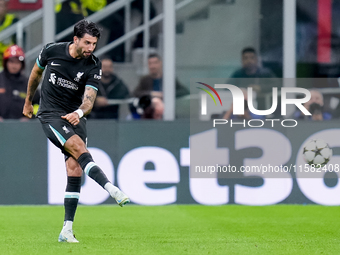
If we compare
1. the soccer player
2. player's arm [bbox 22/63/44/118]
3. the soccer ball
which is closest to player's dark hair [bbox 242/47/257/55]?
the soccer ball

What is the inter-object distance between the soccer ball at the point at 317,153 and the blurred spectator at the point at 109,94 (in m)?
2.53

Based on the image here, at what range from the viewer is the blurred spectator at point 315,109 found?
8.73 meters

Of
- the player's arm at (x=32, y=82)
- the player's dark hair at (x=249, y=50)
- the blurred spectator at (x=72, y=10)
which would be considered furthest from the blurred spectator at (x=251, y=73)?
the player's arm at (x=32, y=82)

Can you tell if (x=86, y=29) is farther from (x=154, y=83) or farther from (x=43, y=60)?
(x=154, y=83)

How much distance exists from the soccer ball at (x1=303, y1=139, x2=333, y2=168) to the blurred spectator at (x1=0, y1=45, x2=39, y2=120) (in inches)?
142

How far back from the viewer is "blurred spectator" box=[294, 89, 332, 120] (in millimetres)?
8734

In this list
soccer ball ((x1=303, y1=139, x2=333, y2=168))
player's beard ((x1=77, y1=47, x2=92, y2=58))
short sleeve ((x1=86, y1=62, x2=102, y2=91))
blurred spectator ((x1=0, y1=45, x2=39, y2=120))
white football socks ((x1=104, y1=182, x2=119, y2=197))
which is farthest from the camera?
blurred spectator ((x1=0, y1=45, x2=39, y2=120))

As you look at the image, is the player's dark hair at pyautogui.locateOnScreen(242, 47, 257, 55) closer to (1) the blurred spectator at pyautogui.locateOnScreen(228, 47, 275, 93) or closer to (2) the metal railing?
(1) the blurred spectator at pyautogui.locateOnScreen(228, 47, 275, 93)

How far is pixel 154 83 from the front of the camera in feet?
29.0

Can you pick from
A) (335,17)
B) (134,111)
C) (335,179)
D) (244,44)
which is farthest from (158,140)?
(335,17)

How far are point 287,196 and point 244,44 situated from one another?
85.4 inches

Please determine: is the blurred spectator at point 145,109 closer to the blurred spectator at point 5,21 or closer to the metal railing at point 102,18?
the metal railing at point 102,18

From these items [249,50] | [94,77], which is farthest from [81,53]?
[249,50]

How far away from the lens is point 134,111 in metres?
8.80
